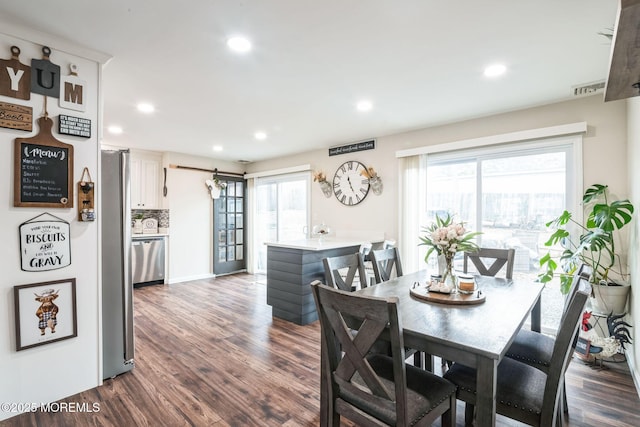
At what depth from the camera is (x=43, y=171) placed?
2.01 m

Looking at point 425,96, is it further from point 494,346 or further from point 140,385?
A: point 140,385

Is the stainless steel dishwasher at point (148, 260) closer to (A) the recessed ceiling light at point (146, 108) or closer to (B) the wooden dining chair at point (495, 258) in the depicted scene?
(A) the recessed ceiling light at point (146, 108)

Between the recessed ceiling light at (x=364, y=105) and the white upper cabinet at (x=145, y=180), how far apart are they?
4.24 metres

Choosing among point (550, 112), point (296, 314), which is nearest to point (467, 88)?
point (550, 112)

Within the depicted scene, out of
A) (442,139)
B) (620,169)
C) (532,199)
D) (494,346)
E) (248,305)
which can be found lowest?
(248,305)

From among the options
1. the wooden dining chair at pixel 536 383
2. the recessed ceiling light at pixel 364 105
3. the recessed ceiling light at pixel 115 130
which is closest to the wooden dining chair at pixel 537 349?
the wooden dining chair at pixel 536 383

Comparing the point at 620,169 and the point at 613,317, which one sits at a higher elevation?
the point at 620,169

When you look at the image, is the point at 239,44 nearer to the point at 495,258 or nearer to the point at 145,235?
the point at 495,258

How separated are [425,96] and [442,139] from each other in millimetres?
1083

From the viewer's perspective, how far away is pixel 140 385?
231 centimetres

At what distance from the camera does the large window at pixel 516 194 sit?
3242 millimetres

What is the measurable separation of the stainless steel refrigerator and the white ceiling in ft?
2.80

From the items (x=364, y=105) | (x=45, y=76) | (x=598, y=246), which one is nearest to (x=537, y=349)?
(x=598, y=246)

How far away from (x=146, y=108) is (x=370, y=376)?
137 inches
